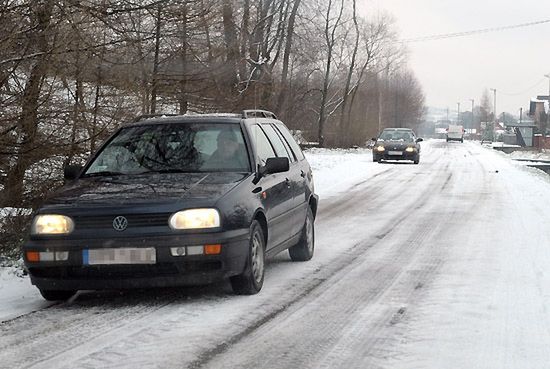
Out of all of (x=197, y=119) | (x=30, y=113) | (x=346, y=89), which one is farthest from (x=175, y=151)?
(x=346, y=89)

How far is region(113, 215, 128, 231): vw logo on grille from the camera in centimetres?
563

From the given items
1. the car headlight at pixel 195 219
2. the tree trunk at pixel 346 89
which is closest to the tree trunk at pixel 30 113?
the car headlight at pixel 195 219

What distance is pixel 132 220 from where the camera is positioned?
5.64 m

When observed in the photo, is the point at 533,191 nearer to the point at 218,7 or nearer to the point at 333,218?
the point at 333,218

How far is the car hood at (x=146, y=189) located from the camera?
580 centimetres

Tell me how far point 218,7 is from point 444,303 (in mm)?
6420

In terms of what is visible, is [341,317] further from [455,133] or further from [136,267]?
[455,133]

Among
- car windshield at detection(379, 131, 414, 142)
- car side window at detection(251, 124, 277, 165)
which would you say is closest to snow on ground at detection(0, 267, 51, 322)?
car side window at detection(251, 124, 277, 165)

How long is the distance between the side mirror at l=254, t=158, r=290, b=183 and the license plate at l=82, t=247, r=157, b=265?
1450 millimetres

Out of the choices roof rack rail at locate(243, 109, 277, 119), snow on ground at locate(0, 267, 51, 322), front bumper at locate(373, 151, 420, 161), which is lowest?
front bumper at locate(373, 151, 420, 161)

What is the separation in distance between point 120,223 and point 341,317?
6.03 feet

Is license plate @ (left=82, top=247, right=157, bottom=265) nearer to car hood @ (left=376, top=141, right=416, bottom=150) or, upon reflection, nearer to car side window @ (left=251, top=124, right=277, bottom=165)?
car side window @ (left=251, top=124, right=277, bottom=165)

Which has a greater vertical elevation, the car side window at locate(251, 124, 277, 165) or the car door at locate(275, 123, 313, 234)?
the car side window at locate(251, 124, 277, 165)

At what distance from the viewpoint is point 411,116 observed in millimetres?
109188
